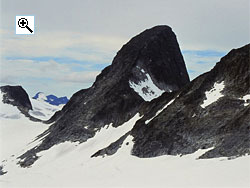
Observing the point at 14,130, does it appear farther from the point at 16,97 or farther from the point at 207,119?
the point at 207,119

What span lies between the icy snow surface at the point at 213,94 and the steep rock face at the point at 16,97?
92.6 metres

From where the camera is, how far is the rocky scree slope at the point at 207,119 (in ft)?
111

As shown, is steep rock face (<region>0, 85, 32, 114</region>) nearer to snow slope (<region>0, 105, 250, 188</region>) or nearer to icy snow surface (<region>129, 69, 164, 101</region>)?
icy snow surface (<region>129, 69, 164, 101</region>)

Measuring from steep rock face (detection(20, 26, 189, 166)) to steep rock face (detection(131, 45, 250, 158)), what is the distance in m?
16.2

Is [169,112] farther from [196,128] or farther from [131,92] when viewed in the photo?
[131,92]

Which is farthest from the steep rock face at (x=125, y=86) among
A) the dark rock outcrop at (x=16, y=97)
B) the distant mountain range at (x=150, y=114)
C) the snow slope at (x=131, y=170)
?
the dark rock outcrop at (x=16, y=97)

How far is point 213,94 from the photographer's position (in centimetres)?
4216

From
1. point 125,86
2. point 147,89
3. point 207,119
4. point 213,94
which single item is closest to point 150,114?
point 213,94

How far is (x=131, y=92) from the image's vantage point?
7000 cm

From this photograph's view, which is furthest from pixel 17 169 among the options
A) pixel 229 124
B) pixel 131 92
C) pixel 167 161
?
pixel 229 124

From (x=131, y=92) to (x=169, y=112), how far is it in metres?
25.3

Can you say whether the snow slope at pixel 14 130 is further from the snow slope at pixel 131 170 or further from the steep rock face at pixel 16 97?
the snow slope at pixel 131 170

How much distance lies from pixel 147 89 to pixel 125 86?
4.91 m

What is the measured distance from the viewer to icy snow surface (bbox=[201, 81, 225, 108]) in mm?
41062
